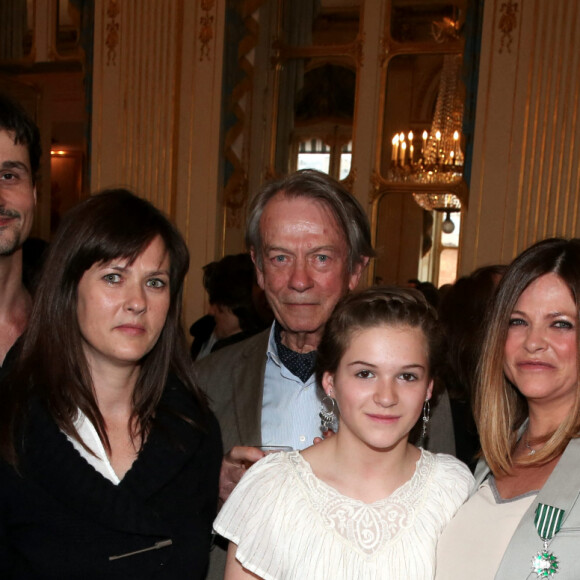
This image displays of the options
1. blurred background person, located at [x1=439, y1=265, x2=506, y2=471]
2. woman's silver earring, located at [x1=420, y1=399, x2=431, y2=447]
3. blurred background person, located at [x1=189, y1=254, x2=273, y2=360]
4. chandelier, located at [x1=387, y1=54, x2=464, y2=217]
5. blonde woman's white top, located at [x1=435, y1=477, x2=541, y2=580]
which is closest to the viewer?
blonde woman's white top, located at [x1=435, y1=477, x2=541, y2=580]

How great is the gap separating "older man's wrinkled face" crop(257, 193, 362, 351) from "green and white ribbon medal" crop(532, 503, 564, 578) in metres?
0.88

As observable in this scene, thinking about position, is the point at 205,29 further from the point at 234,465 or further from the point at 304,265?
the point at 234,465

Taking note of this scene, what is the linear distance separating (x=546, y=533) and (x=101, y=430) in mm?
1068

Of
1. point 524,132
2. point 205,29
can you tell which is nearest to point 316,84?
point 205,29

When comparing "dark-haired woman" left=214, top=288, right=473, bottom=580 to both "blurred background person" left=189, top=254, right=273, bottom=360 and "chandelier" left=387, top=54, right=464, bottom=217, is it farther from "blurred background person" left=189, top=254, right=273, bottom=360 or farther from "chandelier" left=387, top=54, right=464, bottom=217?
"chandelier" left=387, top=54, right=464, bottom=217

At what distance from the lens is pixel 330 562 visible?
1.74 m

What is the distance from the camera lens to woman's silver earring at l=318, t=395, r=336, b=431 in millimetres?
1994

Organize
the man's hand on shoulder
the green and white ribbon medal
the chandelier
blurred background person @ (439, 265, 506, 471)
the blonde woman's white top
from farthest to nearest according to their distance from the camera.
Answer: the chandelier, blurred background person @ (439, 265, 506, 471), the man's hand on shoulder, the blonde woman's white top, the green and white ribbon medal

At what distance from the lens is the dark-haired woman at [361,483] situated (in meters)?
1.75

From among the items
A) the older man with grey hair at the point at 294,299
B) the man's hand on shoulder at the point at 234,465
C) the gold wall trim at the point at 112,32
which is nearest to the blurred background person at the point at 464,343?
the older man with grey hair at the point at 294,299

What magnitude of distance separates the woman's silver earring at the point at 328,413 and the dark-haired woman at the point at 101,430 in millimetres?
328

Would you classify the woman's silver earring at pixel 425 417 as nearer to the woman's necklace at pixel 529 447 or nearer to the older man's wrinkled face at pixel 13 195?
the woman's necklace at pixel 529 447

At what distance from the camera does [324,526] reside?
69.6 inches

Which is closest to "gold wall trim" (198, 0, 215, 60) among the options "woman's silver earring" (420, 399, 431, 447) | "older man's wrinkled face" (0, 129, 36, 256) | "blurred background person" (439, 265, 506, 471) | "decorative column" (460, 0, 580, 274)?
"decorative column" (460, 0, 580, 274)
